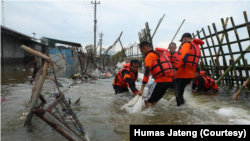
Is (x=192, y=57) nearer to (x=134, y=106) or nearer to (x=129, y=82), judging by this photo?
(x=129, y=82)

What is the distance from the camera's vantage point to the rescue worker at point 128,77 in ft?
15.0

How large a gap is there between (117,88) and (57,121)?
3.56 metres

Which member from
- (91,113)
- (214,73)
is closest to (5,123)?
(91,113)

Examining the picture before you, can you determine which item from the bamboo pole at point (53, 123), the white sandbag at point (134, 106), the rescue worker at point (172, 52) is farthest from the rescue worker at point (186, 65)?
the bamboo pole at point (53, 123)

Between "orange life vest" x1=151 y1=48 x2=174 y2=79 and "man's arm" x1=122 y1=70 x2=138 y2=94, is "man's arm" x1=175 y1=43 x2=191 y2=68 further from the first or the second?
"man's arm" x1=122 y1=70 x2=138 y2=94

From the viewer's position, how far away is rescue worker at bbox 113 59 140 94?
456 centimetres

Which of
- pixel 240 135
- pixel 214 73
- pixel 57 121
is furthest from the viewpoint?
pixel 214 73

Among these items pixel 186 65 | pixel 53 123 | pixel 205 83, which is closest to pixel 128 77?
pixel 186 65

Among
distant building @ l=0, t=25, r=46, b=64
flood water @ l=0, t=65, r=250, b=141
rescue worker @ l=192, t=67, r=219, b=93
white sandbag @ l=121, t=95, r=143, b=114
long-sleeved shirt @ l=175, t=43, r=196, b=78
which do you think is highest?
distant building @ l=0, t=25, r=46, b=64

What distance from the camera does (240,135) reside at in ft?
8.23

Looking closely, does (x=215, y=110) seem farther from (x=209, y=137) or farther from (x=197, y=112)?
(x=209, y=137)

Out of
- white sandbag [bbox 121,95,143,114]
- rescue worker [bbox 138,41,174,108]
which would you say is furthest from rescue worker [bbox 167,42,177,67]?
white sandbag [bbox 121,95,143,114]

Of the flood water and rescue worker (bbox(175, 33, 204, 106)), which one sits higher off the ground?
rescue worker (bbox(175, 33, 204, 106))

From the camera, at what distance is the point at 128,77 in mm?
4562
